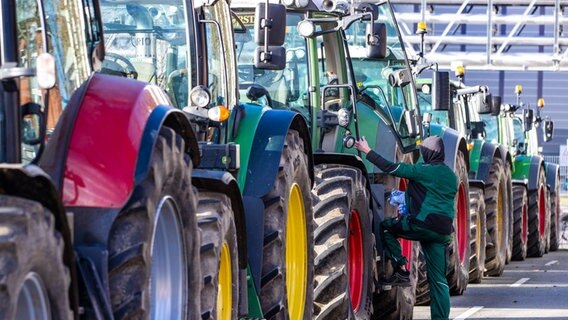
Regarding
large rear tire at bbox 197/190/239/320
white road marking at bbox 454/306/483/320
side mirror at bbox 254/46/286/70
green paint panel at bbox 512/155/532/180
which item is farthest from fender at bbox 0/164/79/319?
green paint panel at bbox 512/155/532/180

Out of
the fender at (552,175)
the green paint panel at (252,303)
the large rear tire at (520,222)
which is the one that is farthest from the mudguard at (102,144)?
the fender at (552,175)

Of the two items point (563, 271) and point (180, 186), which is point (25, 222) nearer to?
point (180, 186)

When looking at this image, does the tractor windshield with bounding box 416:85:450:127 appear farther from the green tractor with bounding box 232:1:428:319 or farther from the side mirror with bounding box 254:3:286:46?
the side mirror with bounding box 254:3:286:46

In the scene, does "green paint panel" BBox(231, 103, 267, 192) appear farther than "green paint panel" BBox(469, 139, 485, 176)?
No

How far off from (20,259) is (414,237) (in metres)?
8.06

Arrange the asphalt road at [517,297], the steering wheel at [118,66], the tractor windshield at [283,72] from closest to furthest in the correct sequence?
1. the steering wheel at [118,66]
2. the tractor windshield at [283,72]
3. the asphalt road at [517,297]

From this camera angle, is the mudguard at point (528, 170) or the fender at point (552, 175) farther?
the fender at point (552, 175)

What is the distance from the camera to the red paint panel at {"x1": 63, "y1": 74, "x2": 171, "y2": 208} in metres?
5.89

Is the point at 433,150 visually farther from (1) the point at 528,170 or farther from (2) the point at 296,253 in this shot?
(1) the point at 528,170

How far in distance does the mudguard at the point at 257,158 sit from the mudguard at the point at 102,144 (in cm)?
289

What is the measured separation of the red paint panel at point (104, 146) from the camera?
232 inches

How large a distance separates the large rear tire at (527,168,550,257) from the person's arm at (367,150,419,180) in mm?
13206

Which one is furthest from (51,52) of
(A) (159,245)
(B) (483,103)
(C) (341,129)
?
(B) (483,103)

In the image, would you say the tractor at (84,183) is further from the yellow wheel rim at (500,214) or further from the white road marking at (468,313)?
the yellow wheel rim at (500,214)
